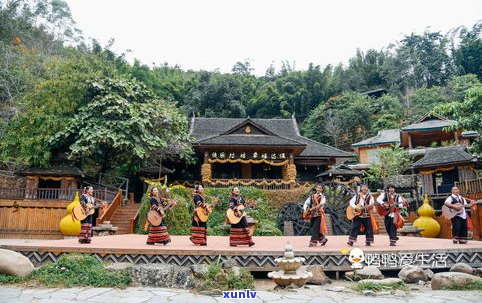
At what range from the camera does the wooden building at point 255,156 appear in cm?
2405

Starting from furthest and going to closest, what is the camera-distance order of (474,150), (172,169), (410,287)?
(172,169), (474,150), (410,287)

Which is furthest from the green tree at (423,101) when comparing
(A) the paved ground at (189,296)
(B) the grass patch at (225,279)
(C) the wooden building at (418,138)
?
(B) the grass patch at (225,279)

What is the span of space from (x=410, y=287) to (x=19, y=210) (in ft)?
56.3

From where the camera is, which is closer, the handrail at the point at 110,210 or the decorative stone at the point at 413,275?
the decorative stone at the point at 413,275

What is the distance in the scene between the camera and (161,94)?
4669cm

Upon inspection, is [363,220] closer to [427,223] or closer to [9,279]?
[9,279]

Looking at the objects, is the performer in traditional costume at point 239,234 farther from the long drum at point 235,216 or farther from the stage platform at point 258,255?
the stage platform at point 258,255

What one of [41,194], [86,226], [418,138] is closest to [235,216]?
[86,226]

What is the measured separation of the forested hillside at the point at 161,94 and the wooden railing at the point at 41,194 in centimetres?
175

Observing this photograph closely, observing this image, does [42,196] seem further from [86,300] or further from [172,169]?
[86,300]

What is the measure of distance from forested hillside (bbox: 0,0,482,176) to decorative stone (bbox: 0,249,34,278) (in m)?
11.4

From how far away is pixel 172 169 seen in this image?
91.0 feet

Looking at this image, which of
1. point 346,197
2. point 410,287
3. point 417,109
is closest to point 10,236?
point 346,197

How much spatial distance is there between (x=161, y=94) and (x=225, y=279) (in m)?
42.1
